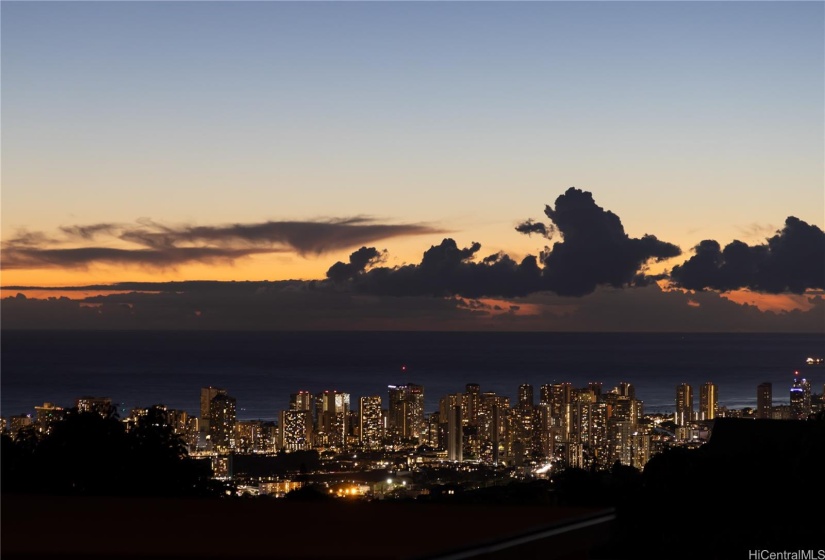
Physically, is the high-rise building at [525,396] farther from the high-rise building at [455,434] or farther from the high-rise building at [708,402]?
the high-rise building at [708,402]

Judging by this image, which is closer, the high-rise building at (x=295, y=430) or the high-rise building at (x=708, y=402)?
the high-rise building at (x=295, y=430)

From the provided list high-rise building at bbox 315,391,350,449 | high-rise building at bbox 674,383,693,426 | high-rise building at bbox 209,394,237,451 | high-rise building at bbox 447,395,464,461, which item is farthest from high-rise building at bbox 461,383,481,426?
high-rise building at bbox 209,394,237,451

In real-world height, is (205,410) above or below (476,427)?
above

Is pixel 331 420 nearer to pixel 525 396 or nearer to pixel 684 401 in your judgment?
pixel 525 396

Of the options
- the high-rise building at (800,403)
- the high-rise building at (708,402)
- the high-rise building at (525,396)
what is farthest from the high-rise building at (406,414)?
the high-rise building at (800,403)

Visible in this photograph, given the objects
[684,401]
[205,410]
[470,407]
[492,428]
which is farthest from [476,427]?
[684,401]

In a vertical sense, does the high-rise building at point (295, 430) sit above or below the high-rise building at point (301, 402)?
below
